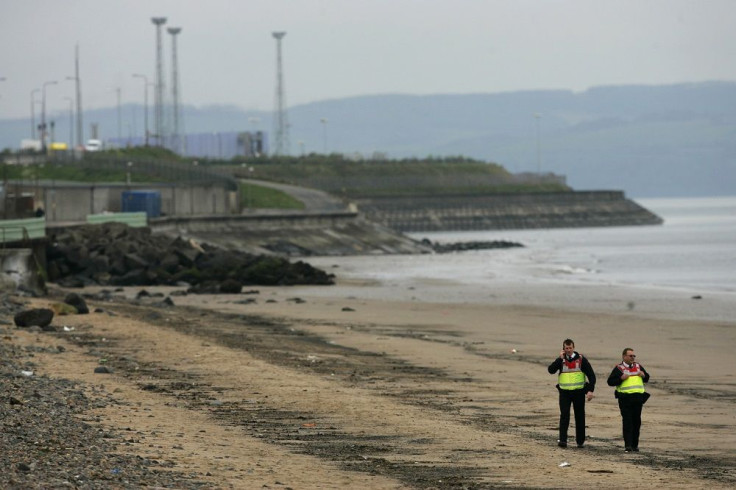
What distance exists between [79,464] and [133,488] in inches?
35.3

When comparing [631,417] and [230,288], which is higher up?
[631,417]

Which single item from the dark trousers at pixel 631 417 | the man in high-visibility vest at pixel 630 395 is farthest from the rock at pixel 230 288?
the dark trousers at pixel 631 417

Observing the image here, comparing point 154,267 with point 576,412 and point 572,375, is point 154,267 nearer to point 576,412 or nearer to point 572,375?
point 572,375

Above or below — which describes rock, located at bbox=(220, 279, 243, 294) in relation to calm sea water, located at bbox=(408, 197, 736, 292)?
above

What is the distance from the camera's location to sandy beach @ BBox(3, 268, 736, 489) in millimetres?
12844

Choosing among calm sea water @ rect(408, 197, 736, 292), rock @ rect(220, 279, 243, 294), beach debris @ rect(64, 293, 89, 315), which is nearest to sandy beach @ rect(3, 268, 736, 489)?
beach debris @ rect(64, 293, 89, 315)

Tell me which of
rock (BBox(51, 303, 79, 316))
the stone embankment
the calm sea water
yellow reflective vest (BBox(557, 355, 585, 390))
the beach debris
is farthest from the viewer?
the stone embankment

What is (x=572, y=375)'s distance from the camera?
Answer: 14828mm

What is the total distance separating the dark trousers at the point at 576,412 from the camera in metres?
14.3

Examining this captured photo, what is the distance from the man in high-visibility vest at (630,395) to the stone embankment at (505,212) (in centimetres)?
11147

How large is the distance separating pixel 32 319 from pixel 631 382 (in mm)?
14772

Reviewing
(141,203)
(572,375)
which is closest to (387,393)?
(572,375)

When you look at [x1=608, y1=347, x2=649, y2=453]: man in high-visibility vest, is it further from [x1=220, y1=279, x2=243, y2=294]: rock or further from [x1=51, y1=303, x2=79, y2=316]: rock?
[x1=220, y1=279, x2=243, y2=294]: rock

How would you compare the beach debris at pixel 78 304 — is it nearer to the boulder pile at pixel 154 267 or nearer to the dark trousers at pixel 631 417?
the boulder pile at pixel 154 267
